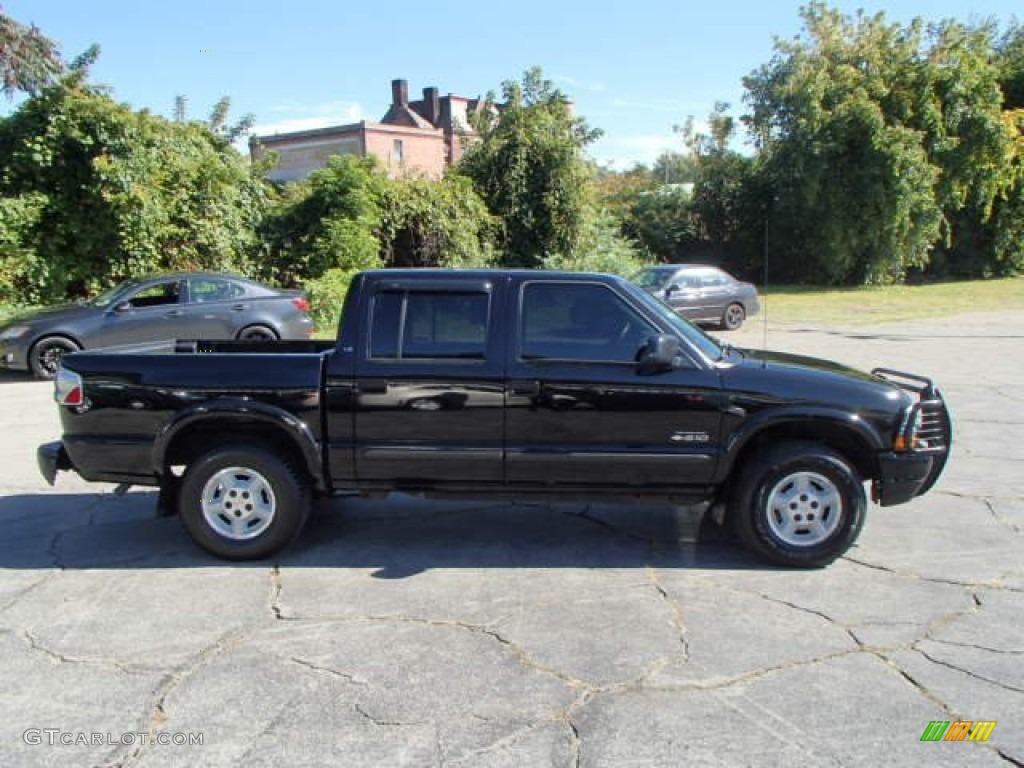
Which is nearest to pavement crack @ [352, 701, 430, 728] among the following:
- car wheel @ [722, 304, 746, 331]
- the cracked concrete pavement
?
the cracked concrete pavement

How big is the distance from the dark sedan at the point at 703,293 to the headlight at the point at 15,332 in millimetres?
11242

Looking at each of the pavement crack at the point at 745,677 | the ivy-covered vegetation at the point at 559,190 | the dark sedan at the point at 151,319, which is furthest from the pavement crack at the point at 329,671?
the dark sedan at the point at 151,319

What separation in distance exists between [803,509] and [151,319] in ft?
33.5

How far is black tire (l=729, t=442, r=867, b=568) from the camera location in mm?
4797

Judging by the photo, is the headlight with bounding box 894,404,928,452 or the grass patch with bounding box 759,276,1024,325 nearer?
the headlight with bounding box 894,404,928,452

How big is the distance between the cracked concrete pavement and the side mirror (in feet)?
3.90

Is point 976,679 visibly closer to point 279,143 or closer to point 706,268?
point 706,268

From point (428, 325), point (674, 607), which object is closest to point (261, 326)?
point (428, 325)

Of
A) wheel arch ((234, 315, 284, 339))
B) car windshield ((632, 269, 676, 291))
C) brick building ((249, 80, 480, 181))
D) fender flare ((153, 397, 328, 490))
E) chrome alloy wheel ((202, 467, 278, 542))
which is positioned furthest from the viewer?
brick building ((249, 80, 480, 181))

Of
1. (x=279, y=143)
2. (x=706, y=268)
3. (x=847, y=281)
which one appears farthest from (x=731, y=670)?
(x=279, y=143)

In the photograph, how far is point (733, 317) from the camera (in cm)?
1834

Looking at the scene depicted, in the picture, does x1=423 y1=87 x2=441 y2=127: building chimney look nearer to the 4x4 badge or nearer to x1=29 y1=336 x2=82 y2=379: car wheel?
x1=29 y1=336 x2=82 y2=379: car wheel

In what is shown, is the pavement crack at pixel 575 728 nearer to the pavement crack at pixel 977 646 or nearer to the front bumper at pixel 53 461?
the pavement crack at pixel 977 646

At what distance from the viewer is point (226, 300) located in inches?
504
